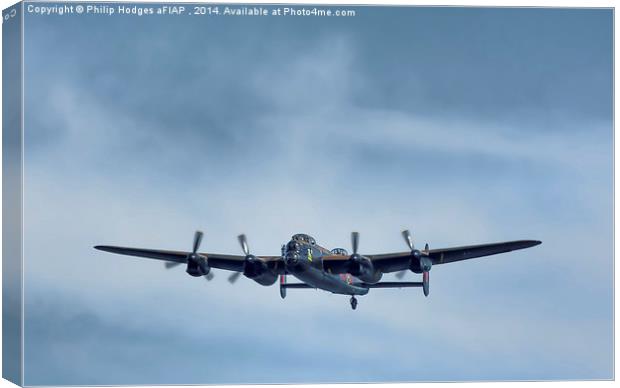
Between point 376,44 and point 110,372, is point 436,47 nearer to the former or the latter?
point 376,44

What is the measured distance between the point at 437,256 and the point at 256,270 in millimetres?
9043

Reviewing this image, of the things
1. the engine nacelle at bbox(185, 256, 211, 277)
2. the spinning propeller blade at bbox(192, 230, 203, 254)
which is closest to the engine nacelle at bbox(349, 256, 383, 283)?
the engine nacelle at bbox(185, 256, 211, 277)

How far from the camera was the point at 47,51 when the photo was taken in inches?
2532

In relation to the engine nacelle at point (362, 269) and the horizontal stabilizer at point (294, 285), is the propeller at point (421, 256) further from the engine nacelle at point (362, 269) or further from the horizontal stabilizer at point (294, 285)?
the horizontal stabilizer at point (294, 285)

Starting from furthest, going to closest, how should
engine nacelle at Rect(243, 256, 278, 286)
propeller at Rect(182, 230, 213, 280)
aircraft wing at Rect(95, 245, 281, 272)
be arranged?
engine nacelle at Rect(243, 256, 278, 286) < propeller at Rect(182, 230, 213, 280) < aircraft wing at Rect(95, 245, 281, 272)

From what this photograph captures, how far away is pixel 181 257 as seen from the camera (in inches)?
2936

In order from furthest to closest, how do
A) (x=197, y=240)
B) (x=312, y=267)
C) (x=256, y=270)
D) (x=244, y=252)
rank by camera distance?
1. (x=312, y=267)
2. (x=244, y=252)
3. (x=256, y=270)
4. (x=197, y=240)

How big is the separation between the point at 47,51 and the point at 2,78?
9.97 ft

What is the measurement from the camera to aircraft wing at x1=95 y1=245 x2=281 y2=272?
2665 inches

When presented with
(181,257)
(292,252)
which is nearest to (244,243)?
(292,252)

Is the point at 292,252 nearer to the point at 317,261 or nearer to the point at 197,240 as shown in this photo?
the point at 317,261

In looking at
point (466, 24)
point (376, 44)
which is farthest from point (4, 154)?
point (466, 24)

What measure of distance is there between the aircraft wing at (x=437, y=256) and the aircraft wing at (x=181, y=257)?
3139 millimetres

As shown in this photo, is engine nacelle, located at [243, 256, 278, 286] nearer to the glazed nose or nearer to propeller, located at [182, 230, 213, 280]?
the glazed nose
